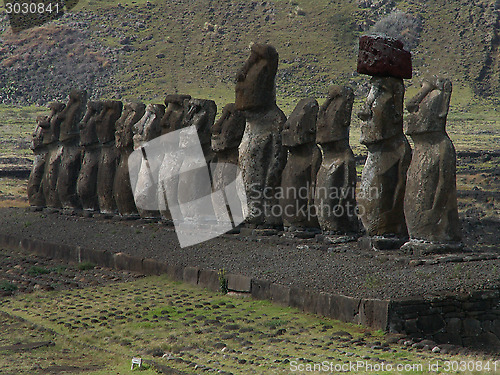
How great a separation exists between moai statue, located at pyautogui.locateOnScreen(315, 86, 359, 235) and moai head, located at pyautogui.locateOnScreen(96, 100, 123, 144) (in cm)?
643

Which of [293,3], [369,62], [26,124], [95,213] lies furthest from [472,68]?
[369,62]

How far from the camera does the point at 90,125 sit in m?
19.0

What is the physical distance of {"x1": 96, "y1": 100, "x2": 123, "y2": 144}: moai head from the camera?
1844 centimetres

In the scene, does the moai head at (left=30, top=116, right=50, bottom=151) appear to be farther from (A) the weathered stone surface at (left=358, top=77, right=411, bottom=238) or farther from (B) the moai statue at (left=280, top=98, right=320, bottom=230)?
(A) the weathered stone surface at (left=358, top=77, right=411, bottom=238)

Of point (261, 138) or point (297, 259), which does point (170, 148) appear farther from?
point (297, 259)

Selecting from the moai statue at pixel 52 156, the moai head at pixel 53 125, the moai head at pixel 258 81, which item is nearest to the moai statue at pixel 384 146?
the moai head at pixel 258 81

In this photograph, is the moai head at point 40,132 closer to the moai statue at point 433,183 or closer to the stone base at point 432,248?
the moai statue at point 433,183

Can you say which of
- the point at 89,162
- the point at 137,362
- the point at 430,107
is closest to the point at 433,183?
the point at 430,107

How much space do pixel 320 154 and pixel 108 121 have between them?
6214 millimetres

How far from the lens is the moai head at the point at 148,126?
1733 centimetres

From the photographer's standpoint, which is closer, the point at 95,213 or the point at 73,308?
the point at 73,308

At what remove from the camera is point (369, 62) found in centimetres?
1228

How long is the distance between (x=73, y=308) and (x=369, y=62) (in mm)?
5182

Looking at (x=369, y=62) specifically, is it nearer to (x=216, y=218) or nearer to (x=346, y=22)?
(x=216, y=218)
